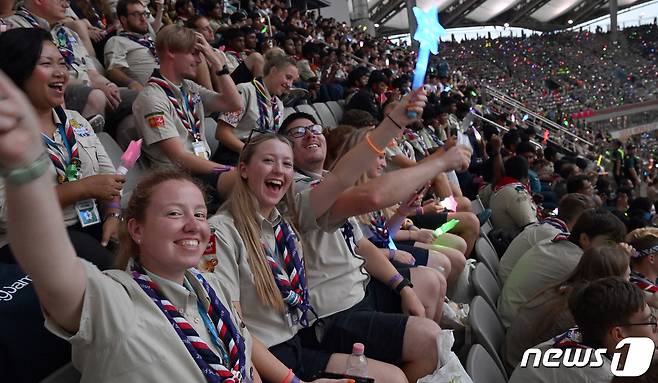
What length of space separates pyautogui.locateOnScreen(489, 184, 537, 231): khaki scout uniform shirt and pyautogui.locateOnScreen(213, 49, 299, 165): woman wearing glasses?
173 centimetres

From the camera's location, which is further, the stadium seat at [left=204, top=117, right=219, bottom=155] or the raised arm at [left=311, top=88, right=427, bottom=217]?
the stadium seat at [left=204, top=117, right=219, bottom=155]

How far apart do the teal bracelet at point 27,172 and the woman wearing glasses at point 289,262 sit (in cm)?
102

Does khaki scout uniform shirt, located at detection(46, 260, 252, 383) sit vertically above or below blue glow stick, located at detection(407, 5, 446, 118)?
below

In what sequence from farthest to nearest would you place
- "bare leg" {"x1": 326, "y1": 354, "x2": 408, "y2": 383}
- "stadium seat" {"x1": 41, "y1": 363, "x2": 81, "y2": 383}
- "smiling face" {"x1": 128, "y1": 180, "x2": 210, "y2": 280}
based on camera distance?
"bare leg" {"x1": 326, "y1": 354, "x2": 408, "y2": 383}
"smiling face" {"x1": 128, "y1": 180, "x2": 210, "y2": 280}
"stadium seat" {"x1": 41, "y1": 363, "x2": 81, "y2": 383}

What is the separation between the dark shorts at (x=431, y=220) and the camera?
4.26 metres

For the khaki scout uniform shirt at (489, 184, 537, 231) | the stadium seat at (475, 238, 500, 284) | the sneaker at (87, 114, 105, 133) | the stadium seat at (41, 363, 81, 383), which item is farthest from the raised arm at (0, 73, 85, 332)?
the khaki scout uniform shirt at (489, 184, 537, 231)

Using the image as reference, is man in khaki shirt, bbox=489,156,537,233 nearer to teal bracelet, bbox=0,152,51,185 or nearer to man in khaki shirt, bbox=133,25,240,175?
man in khaki shirt, bbox=133,25,240,175

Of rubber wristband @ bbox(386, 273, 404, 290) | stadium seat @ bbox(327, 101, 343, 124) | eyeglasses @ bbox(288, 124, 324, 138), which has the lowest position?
rubber wristband @ bbox(386, 273, 404, 290)

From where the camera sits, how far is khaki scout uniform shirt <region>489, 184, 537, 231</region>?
4.52 metres

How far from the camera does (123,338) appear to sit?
1262 mm

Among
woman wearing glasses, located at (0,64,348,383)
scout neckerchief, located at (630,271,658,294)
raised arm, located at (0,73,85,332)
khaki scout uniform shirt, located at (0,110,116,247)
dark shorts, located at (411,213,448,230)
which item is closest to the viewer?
raised arm, located at (0,73,85,332)

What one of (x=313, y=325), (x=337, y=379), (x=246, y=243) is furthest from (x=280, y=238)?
(x=337, y=379)

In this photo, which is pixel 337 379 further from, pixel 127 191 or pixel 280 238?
pixel 127 191

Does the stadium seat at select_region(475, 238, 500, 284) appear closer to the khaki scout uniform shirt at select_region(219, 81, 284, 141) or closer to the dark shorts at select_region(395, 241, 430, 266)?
the dark shorts at select_region(395, 241, 430, 266)
